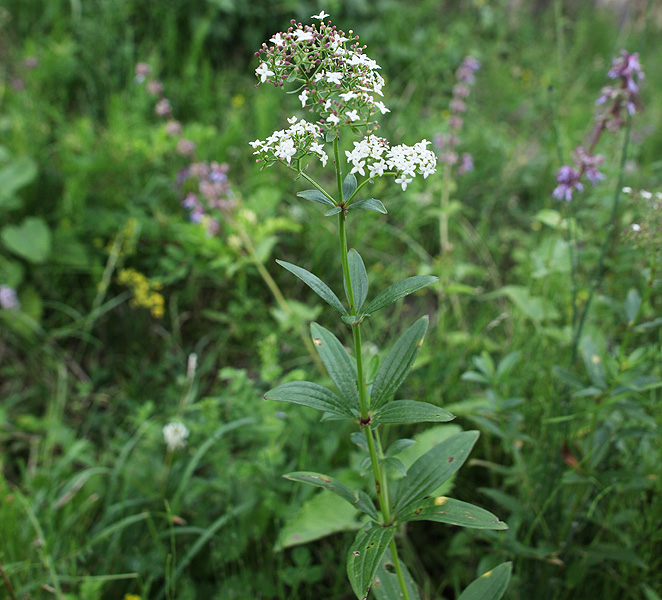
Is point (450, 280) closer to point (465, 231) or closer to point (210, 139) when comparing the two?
point (465, 231)

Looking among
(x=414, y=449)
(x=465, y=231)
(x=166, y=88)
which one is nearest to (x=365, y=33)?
(x=166, y=88)

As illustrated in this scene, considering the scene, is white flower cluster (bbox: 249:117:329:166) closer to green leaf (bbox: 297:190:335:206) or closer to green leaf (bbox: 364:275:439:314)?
green leaf (bbox: 297:190:335:206)

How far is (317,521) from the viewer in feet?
4.61

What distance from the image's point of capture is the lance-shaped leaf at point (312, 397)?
92 centimetres

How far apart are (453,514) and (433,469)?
0.14 m

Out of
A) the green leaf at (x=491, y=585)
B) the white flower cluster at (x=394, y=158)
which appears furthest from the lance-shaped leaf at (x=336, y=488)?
the white flower cluster at (x=394, y=158)

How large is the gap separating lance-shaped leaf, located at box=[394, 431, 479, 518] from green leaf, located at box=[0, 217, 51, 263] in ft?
6.56

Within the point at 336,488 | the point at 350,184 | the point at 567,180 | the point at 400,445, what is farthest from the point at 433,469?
the point at 567,180

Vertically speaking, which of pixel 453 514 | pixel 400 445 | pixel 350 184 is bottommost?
pixel 453 514

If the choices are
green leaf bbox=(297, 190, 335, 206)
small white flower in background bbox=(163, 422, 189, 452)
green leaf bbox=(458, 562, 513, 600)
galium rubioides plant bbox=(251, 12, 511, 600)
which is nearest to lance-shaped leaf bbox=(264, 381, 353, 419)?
galium rubioides plant bbox=(251, 12, 511, 600)

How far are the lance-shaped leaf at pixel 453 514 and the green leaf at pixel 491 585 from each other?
0.17 metres

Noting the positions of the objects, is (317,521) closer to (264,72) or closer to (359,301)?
(359,301)

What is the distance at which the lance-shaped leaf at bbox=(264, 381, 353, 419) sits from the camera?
924mm

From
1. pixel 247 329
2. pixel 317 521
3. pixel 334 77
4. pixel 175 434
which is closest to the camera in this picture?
pixel 334 77
